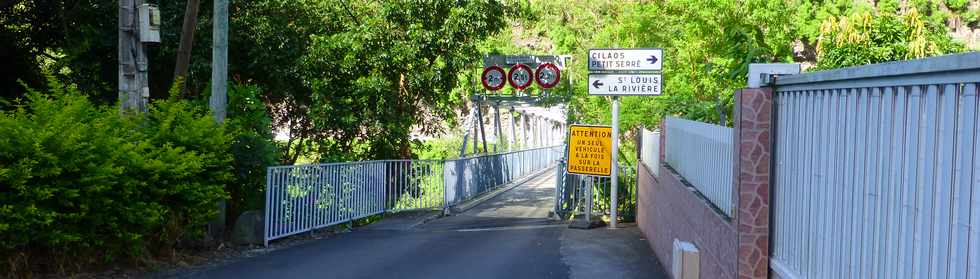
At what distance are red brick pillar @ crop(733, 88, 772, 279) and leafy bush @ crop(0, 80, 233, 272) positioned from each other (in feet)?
20.5

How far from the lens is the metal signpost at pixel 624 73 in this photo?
53.0 feet

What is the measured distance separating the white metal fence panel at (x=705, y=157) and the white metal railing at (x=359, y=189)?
5.59m

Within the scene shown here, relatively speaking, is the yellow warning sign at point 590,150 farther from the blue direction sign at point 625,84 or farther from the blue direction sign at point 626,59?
the blue direction sign at point 626,59

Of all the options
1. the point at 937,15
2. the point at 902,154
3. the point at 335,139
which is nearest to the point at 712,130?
the point at 902,154

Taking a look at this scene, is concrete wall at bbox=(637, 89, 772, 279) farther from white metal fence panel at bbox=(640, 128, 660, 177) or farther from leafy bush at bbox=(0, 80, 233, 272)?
white metal fence panel at bbox=(640, 128, 660, 177)

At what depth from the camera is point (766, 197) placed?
6113 millimetres

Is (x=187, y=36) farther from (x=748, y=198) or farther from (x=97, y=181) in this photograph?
(x=748, y=198)

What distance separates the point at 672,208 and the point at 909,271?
709cm

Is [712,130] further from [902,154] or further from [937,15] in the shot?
[937,15]

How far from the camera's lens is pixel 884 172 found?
3.87 m

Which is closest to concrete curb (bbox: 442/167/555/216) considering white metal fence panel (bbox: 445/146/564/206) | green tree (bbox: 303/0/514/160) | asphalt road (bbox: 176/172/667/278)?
white metal fence panel (bbox: 445/146/564/206)

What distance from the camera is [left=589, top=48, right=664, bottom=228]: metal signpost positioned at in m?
16.2

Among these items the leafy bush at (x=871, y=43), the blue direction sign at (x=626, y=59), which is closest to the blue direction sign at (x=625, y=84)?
the blue direction sign at (x=626, y=59)

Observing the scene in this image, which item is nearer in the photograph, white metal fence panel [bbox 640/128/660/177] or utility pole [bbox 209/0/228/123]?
white metal fence panel [bbox 640/128/660/177]
